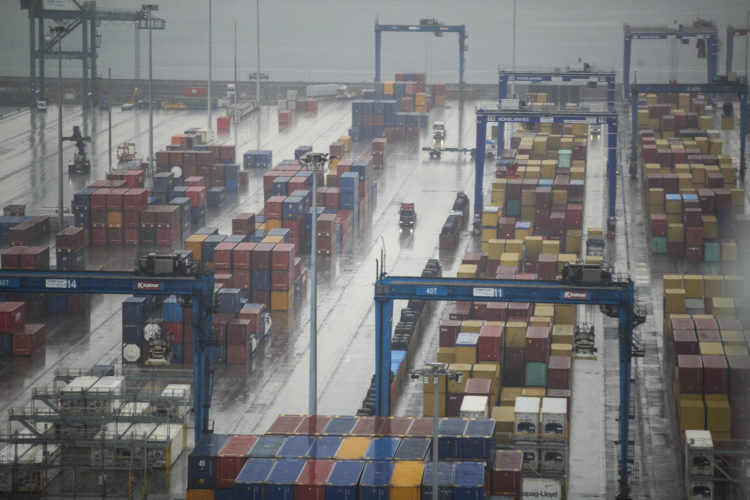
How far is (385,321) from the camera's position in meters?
50.8

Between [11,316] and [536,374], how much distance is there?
81.2ft

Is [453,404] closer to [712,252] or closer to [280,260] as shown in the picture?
[280,260]

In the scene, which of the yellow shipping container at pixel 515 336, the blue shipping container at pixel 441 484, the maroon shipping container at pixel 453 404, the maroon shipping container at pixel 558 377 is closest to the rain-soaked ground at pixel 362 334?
the maroon shipping container at pixel 558 377

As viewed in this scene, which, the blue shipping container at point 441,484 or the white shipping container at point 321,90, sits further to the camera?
the white shipping container at point 321,90

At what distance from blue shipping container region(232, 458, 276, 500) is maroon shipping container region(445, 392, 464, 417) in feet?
38.4

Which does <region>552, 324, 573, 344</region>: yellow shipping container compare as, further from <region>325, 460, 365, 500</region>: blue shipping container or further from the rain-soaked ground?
<region>325, 460, 365, 500</region>: blue shipping container

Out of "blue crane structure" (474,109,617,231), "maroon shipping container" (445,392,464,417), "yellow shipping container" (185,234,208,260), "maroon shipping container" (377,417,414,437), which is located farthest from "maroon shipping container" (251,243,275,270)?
"maroon shipping container" (377,417,414,437)

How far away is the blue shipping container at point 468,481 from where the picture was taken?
42.5 m

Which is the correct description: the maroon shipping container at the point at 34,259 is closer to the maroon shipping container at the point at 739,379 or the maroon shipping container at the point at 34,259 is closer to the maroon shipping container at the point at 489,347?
the maroon shipping container at the point at 489,347

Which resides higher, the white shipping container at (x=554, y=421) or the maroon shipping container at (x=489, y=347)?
the maroon shipping container at (x=489, y=347)

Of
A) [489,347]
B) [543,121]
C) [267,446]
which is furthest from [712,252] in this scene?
[267,446]

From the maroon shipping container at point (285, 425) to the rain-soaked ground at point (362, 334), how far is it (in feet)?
14.8

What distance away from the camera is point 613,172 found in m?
91.4

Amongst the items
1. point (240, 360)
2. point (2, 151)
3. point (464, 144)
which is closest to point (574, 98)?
point (464, 144)
